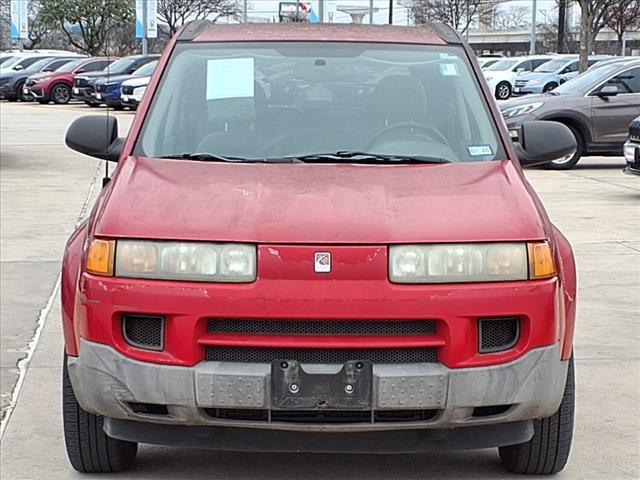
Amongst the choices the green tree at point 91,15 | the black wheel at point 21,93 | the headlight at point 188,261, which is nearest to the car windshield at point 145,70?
the black wheel at point 21,93

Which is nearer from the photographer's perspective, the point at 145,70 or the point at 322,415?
the point at 322,415

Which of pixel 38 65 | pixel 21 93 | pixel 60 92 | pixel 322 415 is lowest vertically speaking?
pixel 21 93

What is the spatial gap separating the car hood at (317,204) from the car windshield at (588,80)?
13.2m

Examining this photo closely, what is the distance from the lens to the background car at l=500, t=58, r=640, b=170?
1683 centimetres

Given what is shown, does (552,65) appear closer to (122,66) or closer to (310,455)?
(122,66)

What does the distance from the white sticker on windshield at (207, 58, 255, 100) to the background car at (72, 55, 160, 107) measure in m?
29.0

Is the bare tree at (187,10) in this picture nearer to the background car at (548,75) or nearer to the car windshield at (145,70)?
the car windshield at (145,70)

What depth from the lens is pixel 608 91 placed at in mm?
17000

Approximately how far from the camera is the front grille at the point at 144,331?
381 centimetres

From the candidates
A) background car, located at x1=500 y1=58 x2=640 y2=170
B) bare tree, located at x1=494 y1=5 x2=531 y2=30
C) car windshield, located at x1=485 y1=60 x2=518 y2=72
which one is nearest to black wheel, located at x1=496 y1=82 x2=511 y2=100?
car windshield, located at x1=485 y1=60 x2=518 y2=72

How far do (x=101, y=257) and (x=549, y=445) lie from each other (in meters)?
1.76

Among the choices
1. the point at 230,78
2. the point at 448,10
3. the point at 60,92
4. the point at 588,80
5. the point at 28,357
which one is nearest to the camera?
the point at 230,78

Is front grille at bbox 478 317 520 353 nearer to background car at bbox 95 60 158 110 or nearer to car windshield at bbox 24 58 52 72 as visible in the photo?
background car at bbox 95 60 158 110

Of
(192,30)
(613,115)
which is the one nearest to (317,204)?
(192,30)
